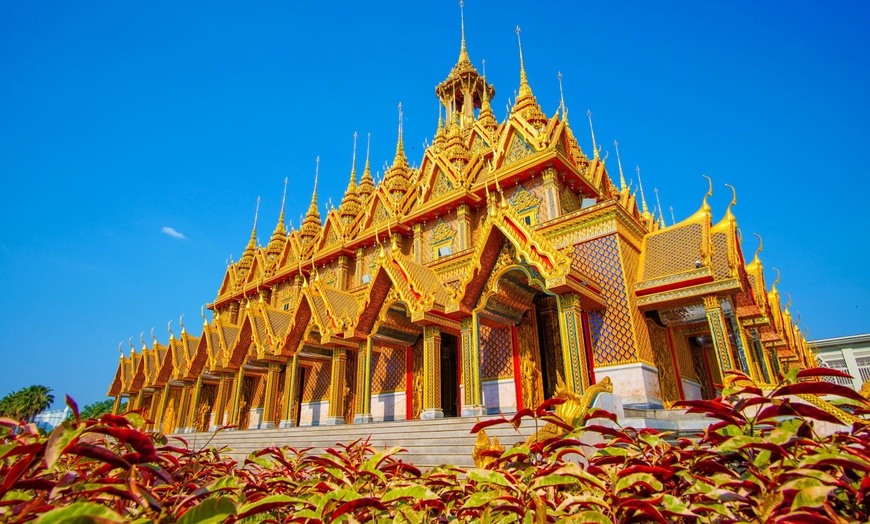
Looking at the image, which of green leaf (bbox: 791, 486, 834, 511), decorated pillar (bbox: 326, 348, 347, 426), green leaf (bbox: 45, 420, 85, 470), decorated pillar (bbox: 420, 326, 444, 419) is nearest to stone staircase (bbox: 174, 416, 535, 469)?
decorated pillar (bbox: 420, 326, 444, 419)

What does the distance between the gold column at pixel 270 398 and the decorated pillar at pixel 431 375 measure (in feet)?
22.6

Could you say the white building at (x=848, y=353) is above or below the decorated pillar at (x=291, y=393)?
above

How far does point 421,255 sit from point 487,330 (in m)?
5.37

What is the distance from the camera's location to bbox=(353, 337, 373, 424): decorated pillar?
41.5 feet

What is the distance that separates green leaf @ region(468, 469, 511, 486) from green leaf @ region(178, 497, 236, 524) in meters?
0.96

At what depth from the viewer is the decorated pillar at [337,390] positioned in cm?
1377

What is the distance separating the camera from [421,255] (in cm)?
1739

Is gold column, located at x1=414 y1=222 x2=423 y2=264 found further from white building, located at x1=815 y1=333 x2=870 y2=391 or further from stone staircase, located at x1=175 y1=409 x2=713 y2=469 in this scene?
white building, located at x1=815 y1=333 x2=870 y2=391

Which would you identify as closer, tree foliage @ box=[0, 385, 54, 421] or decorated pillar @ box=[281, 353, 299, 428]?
decorated pillar @ box=[281, 353, 299, 428]

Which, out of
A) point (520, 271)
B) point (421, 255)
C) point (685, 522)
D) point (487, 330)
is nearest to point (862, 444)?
point (685, 522)

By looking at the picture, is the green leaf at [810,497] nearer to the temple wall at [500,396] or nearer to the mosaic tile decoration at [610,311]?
the mosaic tile decoration at [610,311]

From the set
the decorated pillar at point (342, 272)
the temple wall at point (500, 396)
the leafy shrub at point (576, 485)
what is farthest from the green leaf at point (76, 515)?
the decorated pillar at point (342, 272)

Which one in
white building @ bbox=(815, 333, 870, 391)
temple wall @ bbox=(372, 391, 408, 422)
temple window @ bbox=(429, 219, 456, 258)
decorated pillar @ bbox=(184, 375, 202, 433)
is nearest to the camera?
temple wall @ bbox=(372, 391, 408, 422)

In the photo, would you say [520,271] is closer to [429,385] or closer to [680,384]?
[429,385]
